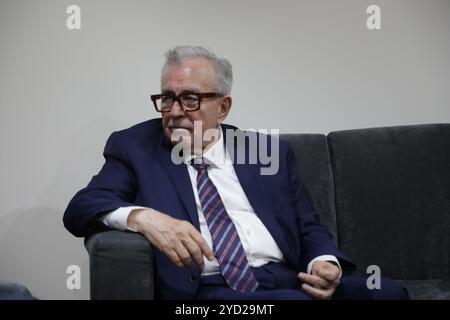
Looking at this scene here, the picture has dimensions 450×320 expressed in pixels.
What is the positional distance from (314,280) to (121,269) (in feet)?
1.88

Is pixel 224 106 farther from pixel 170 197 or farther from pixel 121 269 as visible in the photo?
pixel 121 269

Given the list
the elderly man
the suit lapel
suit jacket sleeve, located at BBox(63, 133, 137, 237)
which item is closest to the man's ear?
the elderly man

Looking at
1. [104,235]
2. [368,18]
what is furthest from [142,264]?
[368,18]

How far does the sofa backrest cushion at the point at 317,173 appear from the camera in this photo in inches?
88.5

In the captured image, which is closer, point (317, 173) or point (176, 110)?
point (176, 110)

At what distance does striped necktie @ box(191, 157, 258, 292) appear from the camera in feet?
5.63

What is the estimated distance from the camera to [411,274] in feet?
7.18

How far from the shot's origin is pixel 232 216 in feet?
6.20

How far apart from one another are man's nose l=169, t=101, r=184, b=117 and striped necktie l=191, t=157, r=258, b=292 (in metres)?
0.21

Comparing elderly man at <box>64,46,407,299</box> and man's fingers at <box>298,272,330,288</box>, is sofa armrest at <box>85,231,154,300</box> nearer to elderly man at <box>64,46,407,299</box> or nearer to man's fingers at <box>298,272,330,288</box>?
elderly man at <box>64,46,407,299</box>

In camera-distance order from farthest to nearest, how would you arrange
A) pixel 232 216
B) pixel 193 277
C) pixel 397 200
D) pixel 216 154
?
pixel 397 200 → pixel 216 154 → pixel 232 216 → pixel 193 277

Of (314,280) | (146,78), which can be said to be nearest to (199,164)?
(314,280)
